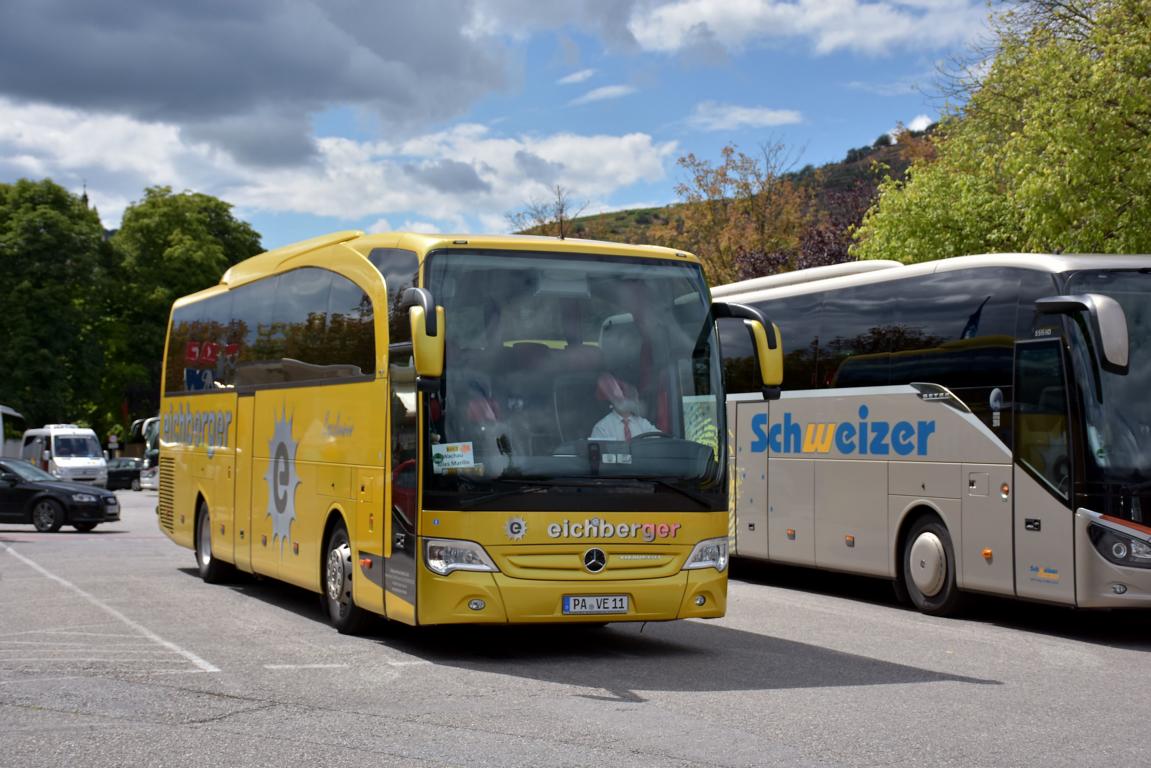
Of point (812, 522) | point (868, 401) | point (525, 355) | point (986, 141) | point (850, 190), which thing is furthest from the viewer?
point (850, 190)

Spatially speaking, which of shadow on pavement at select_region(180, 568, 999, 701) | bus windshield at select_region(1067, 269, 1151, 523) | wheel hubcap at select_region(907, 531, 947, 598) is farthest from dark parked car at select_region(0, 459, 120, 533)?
bus windshield at select_region(1067, 269, 1151, 523)

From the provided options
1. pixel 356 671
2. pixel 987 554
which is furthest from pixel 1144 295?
pixel 356 671

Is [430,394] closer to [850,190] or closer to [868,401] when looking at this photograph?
[868,401]

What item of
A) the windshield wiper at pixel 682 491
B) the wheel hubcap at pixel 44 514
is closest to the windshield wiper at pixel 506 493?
the windshield wiper at pixel 682 491

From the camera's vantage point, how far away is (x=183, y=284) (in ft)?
248

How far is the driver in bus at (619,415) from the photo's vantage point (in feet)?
38.8

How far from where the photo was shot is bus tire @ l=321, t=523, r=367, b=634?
13.2 meters

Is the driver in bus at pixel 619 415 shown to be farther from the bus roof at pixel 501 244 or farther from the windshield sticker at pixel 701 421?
the bus roof at pixel 501 244

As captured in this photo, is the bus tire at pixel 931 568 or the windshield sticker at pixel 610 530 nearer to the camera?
the windshield sticker at pixel 610 530

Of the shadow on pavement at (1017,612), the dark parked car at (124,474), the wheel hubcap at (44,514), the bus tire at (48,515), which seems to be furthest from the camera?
the dark parked car at (124,474)

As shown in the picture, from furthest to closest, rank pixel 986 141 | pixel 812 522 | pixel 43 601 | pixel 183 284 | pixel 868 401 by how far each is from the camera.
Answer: pixel 183 284 → pixel 986 141 → pixel 812 522 → pixel 868 401 → pixel 43 601

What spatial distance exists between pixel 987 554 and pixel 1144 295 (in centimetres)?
296

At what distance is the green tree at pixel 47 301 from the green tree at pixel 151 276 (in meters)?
2.73

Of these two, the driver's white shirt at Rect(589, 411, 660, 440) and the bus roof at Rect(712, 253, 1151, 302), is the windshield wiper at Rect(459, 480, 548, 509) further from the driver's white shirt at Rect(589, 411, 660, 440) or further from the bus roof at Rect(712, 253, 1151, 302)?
the bus roof at Rect(712, 253, 1151, 302)
